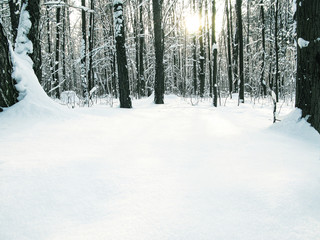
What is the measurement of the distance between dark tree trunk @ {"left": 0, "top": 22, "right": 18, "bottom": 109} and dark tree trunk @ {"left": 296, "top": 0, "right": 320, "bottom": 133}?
165 inches

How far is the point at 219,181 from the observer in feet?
4.72

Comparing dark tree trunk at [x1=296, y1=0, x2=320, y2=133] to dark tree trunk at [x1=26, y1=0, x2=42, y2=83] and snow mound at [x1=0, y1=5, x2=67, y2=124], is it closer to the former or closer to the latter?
snow mound at [x1=0, y1=5, x2=67, y2=124]

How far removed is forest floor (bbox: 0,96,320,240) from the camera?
958 mm

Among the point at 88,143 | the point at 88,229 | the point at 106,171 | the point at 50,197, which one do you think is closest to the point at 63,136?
the point at 88,143

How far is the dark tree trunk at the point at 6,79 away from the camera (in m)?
2.90

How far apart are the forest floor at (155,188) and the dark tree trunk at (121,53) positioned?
3.82 metres

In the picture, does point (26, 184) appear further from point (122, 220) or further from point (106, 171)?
point (122, 220)

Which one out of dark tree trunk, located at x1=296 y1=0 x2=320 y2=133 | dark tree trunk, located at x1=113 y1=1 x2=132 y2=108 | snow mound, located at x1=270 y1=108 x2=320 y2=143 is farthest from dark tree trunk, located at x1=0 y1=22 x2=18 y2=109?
dark tree trunk, located at x1=296 y1=0 x2=320 y2=133

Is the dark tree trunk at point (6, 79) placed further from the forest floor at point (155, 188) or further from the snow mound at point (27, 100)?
the forest floor at point (155, 188)

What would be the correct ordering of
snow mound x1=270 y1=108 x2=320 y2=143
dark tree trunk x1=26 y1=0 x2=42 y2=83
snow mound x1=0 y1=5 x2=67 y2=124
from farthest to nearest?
dark tree trunk x1=26 y1=0 x2=42 y2=83, snow mound x1=0 y1=5 x2=67 y2=124, snow mound x1=270 y1=108 x2=320 y2=143

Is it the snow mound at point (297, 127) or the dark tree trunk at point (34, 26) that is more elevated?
the dark tree trunk at point (34, 26)

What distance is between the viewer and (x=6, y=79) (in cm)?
298

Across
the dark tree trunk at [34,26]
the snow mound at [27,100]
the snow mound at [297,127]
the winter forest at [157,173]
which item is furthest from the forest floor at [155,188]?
the dark tree trunk at [34,26]

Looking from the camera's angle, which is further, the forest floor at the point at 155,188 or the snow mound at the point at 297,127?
the snow mound at the point at 297,127
